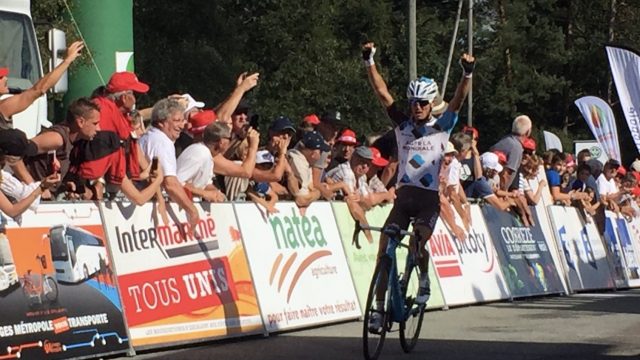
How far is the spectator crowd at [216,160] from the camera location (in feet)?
42.8

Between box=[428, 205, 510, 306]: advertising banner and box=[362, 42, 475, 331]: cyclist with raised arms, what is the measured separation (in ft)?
17.1

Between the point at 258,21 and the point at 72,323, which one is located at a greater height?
the point at 72,323

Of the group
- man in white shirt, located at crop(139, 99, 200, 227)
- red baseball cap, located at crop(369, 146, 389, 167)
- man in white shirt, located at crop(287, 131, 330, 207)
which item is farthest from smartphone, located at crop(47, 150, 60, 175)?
red baseball cap, located at crop(369, 146, 389, 167)

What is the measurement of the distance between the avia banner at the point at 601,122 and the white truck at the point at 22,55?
13.2 m

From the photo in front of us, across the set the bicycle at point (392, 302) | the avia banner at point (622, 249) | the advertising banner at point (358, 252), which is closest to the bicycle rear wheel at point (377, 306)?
the bicycle at point (392, 302)

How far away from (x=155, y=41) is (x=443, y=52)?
30.4 meters

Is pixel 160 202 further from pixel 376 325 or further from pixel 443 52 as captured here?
pixel 443 52

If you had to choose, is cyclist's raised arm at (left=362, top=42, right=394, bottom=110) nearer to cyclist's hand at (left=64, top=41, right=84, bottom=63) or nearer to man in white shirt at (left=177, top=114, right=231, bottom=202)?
man in white shirt at (left=177, top=114, right=231, bottom=202)

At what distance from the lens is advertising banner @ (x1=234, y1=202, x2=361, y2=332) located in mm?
15391

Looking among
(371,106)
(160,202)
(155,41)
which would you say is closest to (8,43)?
(160,202)

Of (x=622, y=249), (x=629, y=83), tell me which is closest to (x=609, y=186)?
(x=622, y=249)

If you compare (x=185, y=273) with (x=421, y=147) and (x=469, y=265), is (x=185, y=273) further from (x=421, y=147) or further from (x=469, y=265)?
(x=469, y=265)

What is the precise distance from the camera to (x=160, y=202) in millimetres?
14023

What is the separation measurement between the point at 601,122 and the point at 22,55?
14.3 m
